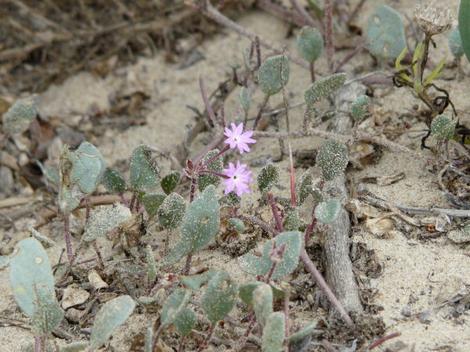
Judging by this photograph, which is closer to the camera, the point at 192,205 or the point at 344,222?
the point at 192,205

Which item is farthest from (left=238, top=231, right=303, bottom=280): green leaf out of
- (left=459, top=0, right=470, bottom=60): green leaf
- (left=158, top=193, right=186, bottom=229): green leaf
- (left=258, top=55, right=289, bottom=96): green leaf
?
(left=459, top=0, right=470, bottom=60): green leaf

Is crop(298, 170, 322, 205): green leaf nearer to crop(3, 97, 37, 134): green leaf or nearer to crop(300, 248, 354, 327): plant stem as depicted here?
crop(300, 248, 354, 327): plant stem

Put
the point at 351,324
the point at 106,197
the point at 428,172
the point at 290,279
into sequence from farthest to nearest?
the point at 106,197 → the point at 428,172 → the point at 290,279 → the point at 351,324

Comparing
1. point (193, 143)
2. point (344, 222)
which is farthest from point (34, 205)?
point (344, 222)

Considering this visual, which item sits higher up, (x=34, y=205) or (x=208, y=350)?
(x=208, y=350)

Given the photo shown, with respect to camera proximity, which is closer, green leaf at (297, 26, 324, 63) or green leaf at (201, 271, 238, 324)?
green leaf at (201, 271, 238, 324)

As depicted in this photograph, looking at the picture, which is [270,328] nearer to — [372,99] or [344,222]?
[344,222]
